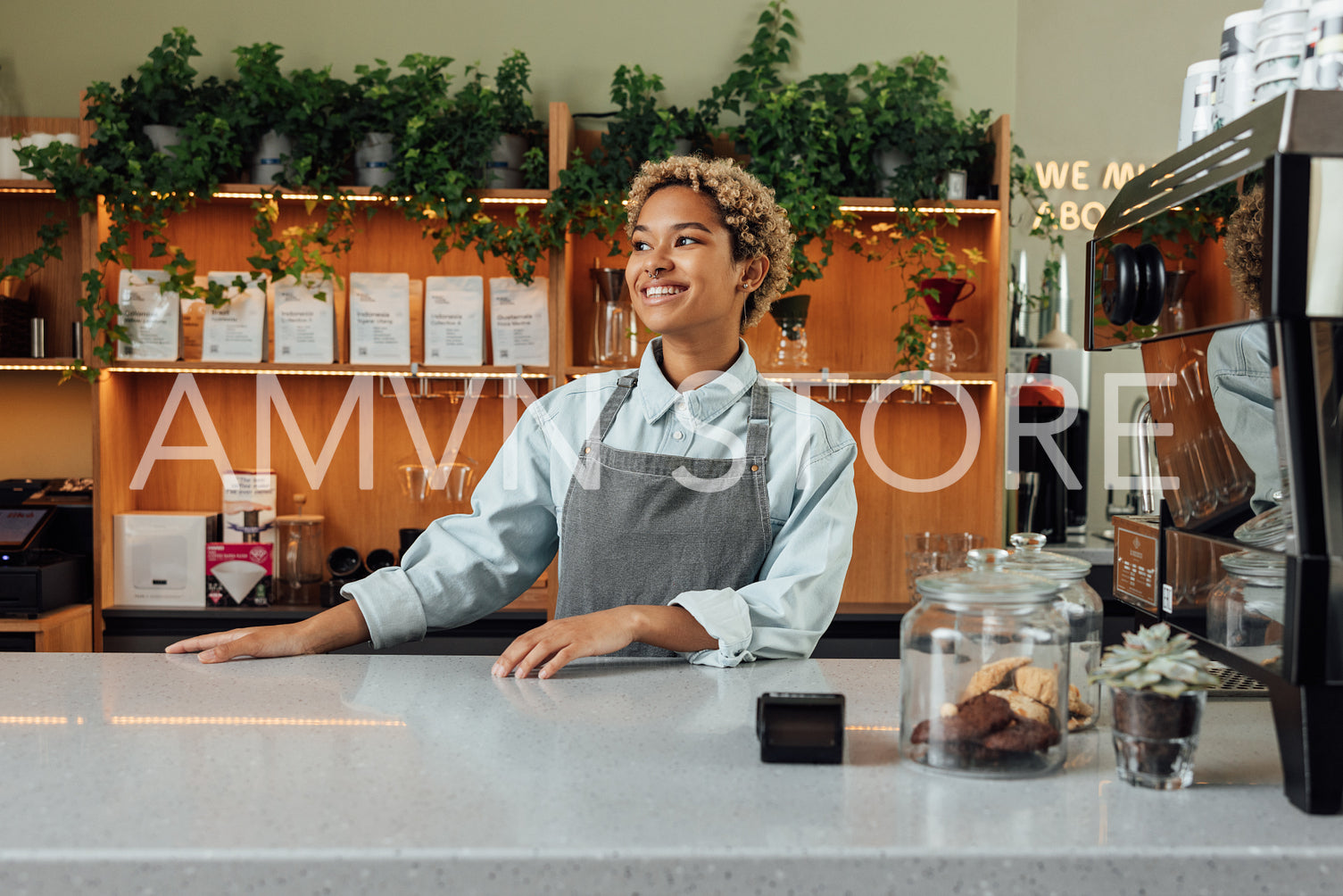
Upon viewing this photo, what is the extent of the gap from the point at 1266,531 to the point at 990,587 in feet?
0.92

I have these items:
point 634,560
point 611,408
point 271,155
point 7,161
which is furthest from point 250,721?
point 7,161

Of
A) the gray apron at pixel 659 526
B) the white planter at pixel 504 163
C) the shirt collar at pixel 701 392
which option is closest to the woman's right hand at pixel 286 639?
the gray apron at pixel 659 526

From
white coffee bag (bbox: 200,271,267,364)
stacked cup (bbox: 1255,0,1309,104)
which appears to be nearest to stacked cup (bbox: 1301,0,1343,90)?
stacked cup (bbox: 1255,0,1309,104)

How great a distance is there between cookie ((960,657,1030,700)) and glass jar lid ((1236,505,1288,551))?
0.23 metres

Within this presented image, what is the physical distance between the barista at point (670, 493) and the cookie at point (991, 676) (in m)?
0.44

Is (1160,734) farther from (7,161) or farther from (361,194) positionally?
(7,161)

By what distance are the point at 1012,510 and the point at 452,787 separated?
2541 millimetres

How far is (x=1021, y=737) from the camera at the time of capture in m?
0.83

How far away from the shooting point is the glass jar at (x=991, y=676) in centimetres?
83

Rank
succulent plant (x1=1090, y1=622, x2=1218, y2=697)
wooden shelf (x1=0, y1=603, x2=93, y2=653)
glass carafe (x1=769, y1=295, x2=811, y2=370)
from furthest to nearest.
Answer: glass carafe (x1=769, y1=295, x2=811, y2=370) → wooden shelf (x1=0, y1=603, x2=93, y2=653) → succulent plant (x1=1090, y1=622, x2=1218, y2=697)

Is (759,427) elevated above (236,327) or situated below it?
below

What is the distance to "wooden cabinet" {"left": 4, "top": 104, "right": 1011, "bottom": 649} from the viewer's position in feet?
10.1

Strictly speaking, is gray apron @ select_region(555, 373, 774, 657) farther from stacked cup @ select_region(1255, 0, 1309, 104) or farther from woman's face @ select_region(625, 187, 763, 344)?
stacked cup @ select_region(1255, 0, 1309, 104)

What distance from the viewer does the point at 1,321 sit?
2.88 metres
